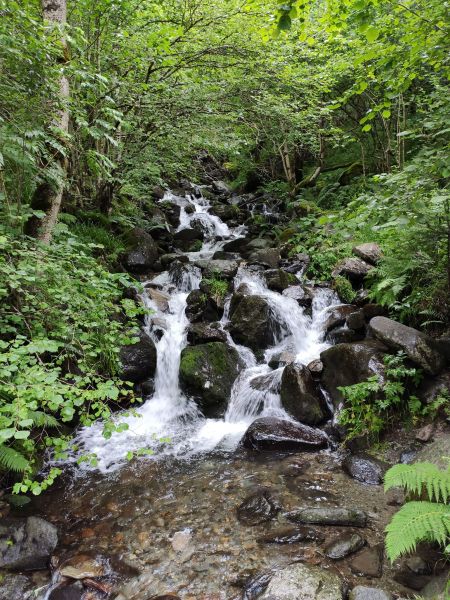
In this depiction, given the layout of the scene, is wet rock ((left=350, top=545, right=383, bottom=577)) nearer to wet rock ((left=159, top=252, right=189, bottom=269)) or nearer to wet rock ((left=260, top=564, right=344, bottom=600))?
wet rock ((left=260, top=564, right=344, bottom=600))

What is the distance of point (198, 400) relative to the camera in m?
7.59

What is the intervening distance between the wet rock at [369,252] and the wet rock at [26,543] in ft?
28.4

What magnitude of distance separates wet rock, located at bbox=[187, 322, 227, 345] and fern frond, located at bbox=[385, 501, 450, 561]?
593 centimetres

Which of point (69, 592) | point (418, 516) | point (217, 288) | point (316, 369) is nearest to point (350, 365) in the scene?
point (316, 369)

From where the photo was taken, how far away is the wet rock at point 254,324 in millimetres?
8773

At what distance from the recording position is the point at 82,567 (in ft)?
12.8

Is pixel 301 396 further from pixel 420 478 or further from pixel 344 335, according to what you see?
pixel 420 478

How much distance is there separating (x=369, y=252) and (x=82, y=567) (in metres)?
8.83

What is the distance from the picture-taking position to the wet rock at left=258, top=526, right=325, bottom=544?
A: 4061 millimetres

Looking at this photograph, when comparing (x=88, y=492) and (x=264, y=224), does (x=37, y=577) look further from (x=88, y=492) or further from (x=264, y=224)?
(x=264, y=224)

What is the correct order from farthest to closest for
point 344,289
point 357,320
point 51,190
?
point 344,289 < point 357,320 < point 51,190

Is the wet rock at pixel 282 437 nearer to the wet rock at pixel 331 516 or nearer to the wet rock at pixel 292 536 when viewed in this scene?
the wet rock at pixel 331 516

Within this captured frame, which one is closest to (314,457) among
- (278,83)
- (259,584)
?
(259,584)

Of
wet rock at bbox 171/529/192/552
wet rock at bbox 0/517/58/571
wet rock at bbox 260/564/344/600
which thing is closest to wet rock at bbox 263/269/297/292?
wet rock at bbox 171/529/192/552
